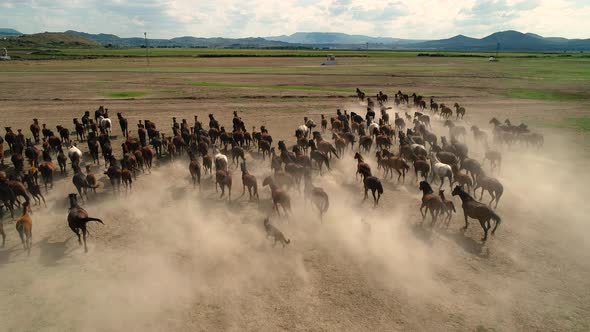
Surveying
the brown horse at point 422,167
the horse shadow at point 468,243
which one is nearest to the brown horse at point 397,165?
the brown horse at point 422,167

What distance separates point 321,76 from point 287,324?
59984 mm

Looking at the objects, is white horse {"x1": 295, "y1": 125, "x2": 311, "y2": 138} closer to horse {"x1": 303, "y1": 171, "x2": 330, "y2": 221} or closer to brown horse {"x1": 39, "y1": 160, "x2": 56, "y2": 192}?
horse {"x1": 303, "y1": 171, "x2": 330, "y2": 221}

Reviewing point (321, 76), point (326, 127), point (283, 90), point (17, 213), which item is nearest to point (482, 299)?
point (17, 213)

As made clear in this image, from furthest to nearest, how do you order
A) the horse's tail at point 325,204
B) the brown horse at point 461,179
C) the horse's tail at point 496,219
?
1. the brown horse at point 461,179
2. the horse's tail at point 325,204
3. the horse's tail at point 496,219

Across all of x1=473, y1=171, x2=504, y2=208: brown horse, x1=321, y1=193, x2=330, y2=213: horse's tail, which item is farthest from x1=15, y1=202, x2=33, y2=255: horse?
x1=473, y1=171, x2=504, y2=208: brown horse

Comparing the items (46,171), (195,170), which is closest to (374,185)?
(195,170)

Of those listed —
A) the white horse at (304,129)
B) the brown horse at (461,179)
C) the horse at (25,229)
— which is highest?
the white horse at (304,129)

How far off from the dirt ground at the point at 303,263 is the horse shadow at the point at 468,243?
2.7 inches

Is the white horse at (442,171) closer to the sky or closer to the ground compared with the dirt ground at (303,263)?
closer to the sky

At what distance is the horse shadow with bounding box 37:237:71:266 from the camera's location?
1086cm

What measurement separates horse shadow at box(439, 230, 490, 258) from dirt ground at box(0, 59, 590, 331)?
7cm

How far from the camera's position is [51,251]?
11352 millimetres

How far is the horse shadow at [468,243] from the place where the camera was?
11398 mm

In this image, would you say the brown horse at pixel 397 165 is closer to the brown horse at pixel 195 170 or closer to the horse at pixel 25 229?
the brown horse at pixel 195 170
